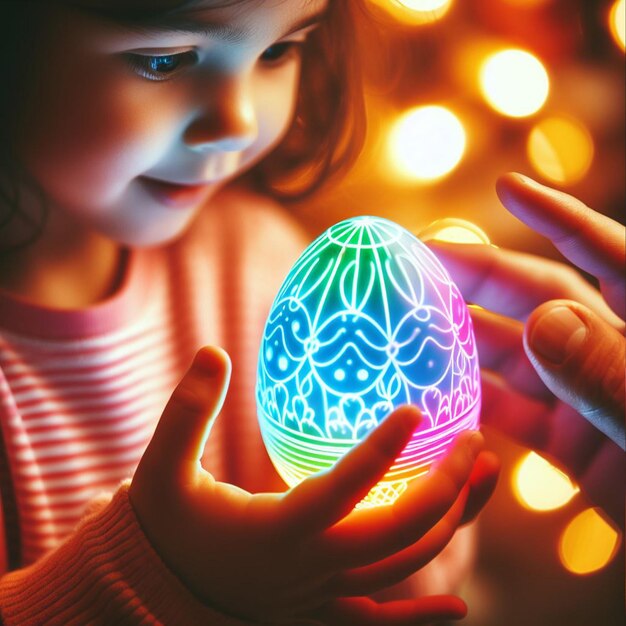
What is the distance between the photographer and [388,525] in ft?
1.88

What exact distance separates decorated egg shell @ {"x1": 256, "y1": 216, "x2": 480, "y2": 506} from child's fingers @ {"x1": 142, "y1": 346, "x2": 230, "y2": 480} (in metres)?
0.07

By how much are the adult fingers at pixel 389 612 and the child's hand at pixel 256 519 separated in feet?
0.28

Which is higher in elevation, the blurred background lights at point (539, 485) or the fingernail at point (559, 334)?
the fingernail at point (559, 334)

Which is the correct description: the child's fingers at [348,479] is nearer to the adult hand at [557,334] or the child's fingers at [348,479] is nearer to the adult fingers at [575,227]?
the adult hand at [557,334]

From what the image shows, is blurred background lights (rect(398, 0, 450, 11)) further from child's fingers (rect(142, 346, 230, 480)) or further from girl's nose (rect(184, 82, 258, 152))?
child's fingers (rect(142, 346, 230, 480))

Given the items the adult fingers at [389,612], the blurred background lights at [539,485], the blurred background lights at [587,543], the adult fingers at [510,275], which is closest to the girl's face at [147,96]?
the adult fingers at [510,275]

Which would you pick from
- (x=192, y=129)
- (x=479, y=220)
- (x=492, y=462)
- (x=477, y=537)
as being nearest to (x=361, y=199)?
(x=479, y=220)

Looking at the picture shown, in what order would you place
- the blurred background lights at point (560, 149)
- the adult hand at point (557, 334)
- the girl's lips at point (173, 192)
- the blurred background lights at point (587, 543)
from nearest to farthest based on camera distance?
1. the adult hand at point (557, 334)
2. the girl's lips at point (173, 192)
3. the blurred background lights at point (560, 149)
4. the blurred background lights at point (587, 543)

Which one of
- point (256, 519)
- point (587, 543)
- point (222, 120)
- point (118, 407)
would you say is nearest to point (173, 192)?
point (222, 120)

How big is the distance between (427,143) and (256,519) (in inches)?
32.0

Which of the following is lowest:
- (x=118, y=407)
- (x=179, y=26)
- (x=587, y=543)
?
(x=587, y=543)

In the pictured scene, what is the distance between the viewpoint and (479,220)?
1.17m

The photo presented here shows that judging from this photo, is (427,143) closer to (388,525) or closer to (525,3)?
(525,3)

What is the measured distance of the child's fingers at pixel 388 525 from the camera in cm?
57
